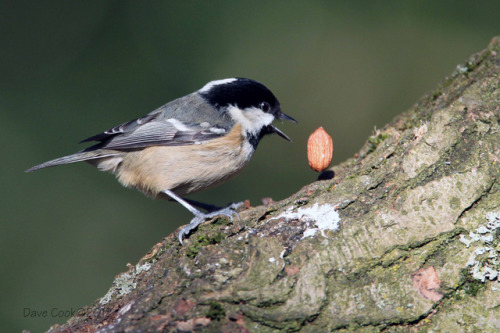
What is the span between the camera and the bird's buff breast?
2.48 metres

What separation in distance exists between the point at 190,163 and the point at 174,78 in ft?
6.59

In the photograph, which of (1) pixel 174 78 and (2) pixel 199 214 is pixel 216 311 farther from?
(1) pixel 174 78

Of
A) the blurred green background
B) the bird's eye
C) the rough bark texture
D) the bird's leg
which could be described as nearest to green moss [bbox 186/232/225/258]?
the rough bark texture

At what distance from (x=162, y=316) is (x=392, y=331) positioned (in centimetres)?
71

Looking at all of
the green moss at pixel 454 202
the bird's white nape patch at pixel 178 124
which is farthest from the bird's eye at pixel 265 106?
the green moss at pixel 454 202

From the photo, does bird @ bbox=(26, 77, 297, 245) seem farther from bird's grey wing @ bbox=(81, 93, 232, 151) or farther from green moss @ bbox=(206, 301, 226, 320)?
green moss @ bbox=(206, 301, 226, 320)

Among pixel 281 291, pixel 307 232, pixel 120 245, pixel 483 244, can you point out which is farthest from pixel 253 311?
pixel 120 245

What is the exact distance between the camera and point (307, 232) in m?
1.57

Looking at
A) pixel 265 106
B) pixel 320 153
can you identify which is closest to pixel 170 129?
pixel 265 106

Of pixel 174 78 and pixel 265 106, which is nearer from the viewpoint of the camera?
pixel 265 106

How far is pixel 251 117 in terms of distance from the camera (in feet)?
8.93

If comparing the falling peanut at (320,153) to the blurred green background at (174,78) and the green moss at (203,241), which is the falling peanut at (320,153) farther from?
the blurred green background at (174,78)

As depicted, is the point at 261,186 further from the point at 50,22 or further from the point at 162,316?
the point at 162,316

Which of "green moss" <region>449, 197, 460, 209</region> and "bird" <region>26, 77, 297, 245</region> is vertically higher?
"bird" <region>26, 77, 297, 245</region>
